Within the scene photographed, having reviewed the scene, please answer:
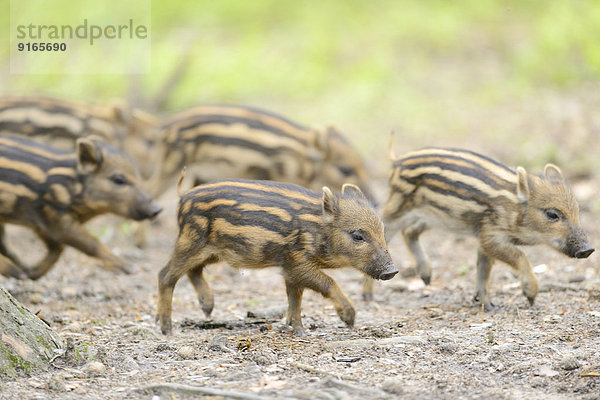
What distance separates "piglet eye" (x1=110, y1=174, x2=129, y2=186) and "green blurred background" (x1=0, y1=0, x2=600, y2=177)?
14.3 ft

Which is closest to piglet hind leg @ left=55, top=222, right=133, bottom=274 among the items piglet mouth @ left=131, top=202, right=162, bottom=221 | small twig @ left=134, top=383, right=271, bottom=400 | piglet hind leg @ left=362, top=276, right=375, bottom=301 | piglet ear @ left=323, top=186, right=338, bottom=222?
piglet mouth @ left=131, top=202, right=162, bottom=221

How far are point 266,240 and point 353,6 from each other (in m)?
11.4

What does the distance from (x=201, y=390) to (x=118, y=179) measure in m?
3.72

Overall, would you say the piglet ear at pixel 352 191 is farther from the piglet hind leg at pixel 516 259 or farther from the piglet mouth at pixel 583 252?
the piglet mouth at pixel 583 252

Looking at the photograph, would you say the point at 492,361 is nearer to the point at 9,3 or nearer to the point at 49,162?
the point at 49,162

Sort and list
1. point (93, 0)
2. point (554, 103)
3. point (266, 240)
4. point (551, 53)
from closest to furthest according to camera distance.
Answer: point (266, 240) → point (554, 103) → point (551, 53) → point (93, 0)

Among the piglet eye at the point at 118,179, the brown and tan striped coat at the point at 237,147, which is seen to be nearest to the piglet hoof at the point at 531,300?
the brown and tan striped coat at the point at 237,147

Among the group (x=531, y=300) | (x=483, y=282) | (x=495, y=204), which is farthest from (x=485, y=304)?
(x=495, y=204)

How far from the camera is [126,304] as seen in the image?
6613 millimetres

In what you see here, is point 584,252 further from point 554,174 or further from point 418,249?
point 418,249

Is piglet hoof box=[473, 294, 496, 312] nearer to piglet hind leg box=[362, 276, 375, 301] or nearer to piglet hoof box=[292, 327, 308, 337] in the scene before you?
piglet hind leg box=[362, 276, 375, 301]

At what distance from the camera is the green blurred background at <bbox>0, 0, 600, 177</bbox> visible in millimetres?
11891

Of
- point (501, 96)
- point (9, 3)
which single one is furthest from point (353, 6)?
point (9, 3)

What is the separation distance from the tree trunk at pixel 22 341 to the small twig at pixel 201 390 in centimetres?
68
